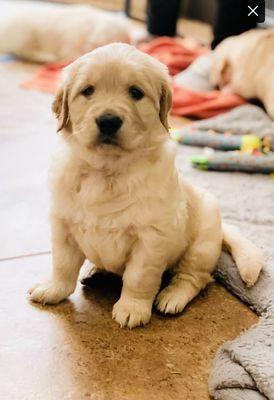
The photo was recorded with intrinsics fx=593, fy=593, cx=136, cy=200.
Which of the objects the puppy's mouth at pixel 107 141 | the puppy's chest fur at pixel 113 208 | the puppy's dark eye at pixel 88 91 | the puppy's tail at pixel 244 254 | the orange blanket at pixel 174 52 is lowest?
the orange blanket at pixel 174 52

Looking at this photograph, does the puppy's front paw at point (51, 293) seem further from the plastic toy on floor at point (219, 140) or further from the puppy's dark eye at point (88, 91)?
the plastic toy on floor at point (219, 140)

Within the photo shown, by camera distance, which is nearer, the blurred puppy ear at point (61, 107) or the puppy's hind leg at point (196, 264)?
the blurred puppy ear at point (61, 107)

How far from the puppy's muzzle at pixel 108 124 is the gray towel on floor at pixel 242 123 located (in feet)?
5.11

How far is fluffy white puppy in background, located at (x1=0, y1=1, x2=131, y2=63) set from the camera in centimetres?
475

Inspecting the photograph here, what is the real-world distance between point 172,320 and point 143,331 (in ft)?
0.36

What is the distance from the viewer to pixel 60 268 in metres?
1.74

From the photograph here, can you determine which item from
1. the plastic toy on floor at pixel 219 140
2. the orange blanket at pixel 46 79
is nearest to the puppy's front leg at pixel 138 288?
the plastic toy on floor at pixel 219 140

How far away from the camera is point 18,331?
5.48ft

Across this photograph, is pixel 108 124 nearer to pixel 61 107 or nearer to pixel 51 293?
pixel 61 107

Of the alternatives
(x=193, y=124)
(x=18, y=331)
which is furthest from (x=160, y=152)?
(x=193, y=124)

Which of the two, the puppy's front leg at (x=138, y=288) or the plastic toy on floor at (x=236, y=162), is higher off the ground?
the puppy's front leg at (x=138, y=288)

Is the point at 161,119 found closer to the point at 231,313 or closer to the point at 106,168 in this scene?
the point at 106,168

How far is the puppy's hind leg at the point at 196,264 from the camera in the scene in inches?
71.4

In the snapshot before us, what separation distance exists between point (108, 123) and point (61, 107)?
0.65ft
